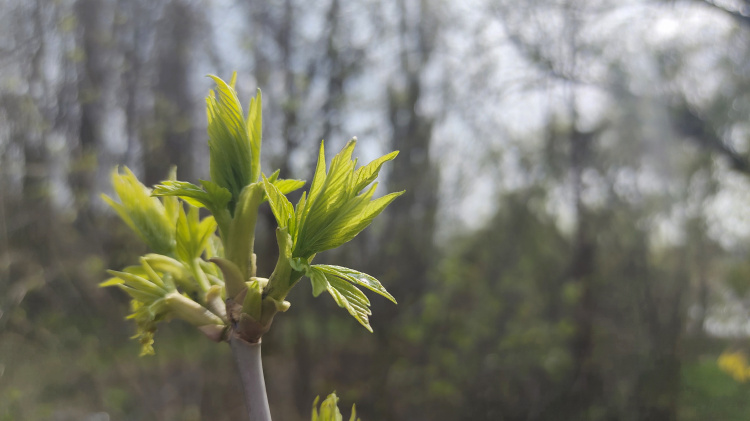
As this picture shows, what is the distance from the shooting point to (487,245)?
4.40 meters

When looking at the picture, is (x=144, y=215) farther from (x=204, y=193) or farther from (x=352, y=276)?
(x=352, y=276)

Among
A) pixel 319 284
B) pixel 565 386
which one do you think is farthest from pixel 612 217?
pixel 319 284

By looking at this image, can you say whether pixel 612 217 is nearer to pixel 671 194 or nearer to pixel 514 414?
pixel 671 194

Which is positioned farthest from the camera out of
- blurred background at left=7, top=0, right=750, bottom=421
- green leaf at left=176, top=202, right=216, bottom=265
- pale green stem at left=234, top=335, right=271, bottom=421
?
blurred background at left=7, top=0, right=750, bottom=421

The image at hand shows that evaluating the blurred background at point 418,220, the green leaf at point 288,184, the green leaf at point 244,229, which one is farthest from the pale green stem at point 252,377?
the blurred background at point 418,220

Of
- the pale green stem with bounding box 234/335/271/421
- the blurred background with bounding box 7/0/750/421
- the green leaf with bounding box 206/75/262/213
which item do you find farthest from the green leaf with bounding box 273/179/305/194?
the blurred background with bounding box 7/0/750/421

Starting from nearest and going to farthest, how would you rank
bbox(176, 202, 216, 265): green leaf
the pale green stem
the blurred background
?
the pale green stem < bbox(176, 202, 216, 265): green leaf < the blurred background

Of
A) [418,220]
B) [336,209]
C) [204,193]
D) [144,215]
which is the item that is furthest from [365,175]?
[418,220]

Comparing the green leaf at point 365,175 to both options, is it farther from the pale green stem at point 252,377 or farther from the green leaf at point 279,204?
the pale green stem at point 252,377

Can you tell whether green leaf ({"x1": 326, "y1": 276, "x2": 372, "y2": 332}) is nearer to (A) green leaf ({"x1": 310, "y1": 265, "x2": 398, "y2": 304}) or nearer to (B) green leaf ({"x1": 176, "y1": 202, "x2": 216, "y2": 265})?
(A) green leaf ({"x1": 310, "y1": 265, "x2": 398, "y2": 304})

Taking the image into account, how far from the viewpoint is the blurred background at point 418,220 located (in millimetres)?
3049

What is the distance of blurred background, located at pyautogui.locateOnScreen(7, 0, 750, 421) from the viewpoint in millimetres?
3049

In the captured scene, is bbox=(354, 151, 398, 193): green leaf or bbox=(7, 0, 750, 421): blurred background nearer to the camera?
bbox=(354, 151, 398, 193): green leaf

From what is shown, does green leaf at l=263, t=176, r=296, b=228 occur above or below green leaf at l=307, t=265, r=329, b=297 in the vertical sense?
above
